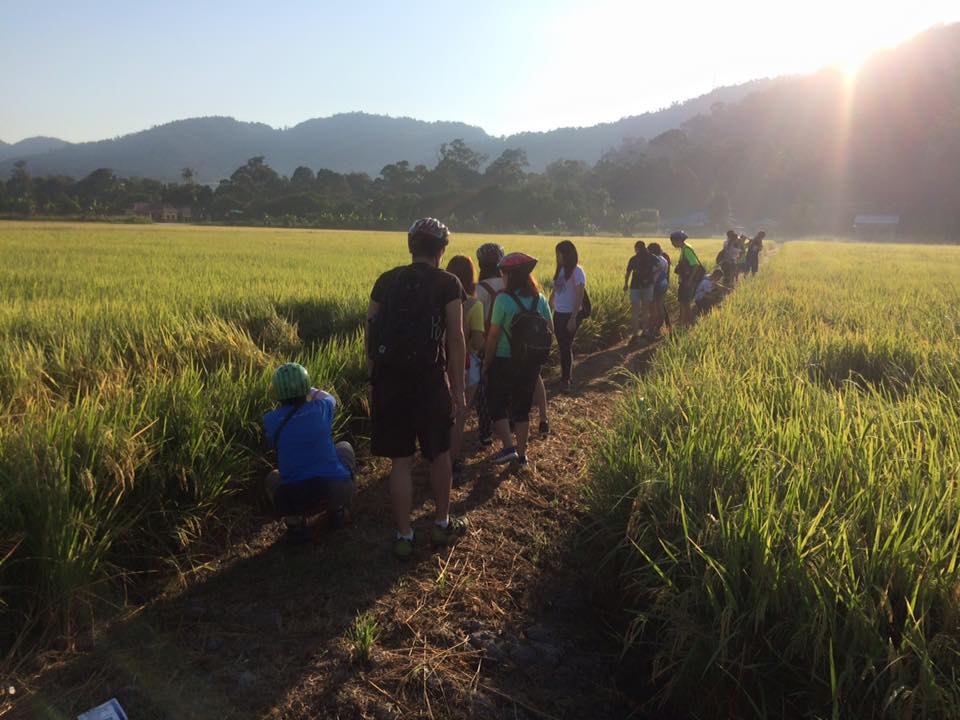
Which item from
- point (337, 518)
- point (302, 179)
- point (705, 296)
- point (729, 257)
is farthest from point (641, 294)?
point (302, 179)

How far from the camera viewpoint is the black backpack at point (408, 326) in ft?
8.32

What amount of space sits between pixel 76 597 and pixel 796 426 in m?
3.09

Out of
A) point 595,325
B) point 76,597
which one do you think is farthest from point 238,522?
point 595,325

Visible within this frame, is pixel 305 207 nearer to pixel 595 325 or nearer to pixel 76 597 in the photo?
pixel 595 325

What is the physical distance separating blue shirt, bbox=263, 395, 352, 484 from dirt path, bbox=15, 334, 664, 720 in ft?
1.34

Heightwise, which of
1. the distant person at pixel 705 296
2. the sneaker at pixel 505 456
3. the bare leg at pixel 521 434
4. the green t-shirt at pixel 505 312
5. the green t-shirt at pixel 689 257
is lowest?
the sneaker at pixel 505 456

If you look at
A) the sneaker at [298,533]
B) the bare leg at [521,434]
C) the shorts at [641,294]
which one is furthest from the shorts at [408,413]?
the shorts at [641,294]

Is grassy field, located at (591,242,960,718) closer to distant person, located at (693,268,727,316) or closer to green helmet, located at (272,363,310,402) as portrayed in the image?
green helmet, located at (272,363,310,402)

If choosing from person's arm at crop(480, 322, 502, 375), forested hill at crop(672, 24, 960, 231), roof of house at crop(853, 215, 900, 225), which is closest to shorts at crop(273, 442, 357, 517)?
person's arm at crop(480, 322, 502, 375)

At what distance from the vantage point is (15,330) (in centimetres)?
429

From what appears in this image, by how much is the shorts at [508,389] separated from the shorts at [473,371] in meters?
0.19

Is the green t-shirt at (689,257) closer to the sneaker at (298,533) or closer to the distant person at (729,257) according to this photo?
the distant person at (729,257)

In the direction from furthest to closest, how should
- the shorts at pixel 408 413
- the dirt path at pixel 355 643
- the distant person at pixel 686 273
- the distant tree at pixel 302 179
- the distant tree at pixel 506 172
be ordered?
1. the distant tree at pixel 506 172
2. the distant tree at pixel 302 179
3. the distant person at pixel 686 273
4. the shorts at pixel 408 413
5. the dirt path at pixel 355 643

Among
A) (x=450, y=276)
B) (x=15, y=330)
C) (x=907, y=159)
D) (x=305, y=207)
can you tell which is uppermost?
(x=907, y=159)
